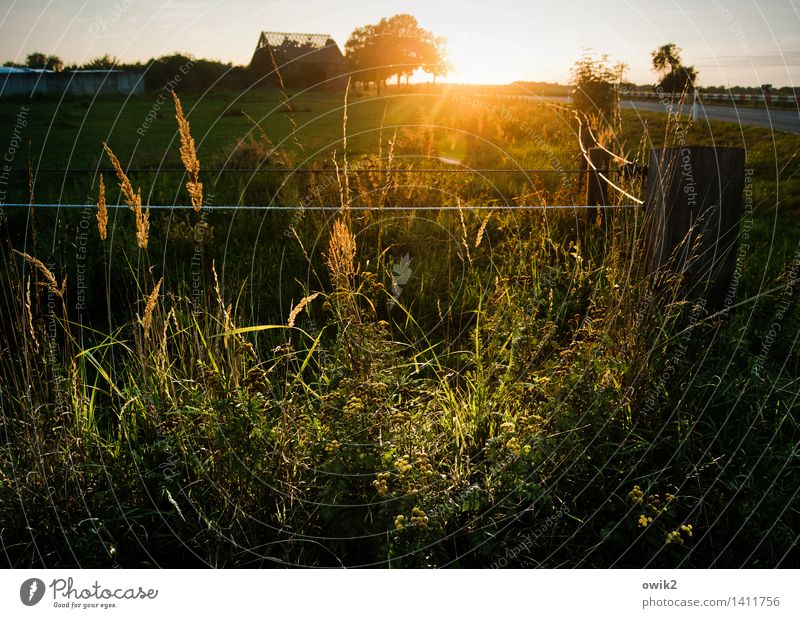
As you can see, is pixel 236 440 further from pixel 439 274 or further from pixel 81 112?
pixel 81 112

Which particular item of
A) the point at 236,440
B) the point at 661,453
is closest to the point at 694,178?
the point at 661,453

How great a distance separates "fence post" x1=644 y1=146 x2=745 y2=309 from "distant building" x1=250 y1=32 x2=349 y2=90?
3089mm

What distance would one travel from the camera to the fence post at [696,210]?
3299mm

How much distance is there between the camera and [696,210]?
3.36 meters

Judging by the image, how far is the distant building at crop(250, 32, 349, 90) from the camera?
22.8ft

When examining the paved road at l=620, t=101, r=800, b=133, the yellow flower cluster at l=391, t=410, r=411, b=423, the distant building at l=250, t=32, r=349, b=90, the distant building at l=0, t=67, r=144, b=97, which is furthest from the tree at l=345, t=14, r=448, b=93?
the paved road at l=620, t=101, r=800, b=133

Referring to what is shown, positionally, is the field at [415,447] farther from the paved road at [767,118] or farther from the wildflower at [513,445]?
the paved road at [767,118]

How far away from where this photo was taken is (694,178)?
10.9ft

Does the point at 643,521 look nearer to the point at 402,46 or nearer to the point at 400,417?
the point at 400,417

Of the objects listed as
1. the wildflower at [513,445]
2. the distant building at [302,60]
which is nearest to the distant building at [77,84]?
the distant building at [302,60]

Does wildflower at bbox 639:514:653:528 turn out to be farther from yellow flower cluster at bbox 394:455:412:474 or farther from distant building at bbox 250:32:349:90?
distant building at bbox 250:32:349:90

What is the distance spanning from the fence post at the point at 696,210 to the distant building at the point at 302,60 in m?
3.09

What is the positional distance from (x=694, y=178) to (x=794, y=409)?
1.17m

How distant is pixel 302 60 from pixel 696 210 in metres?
6.07
